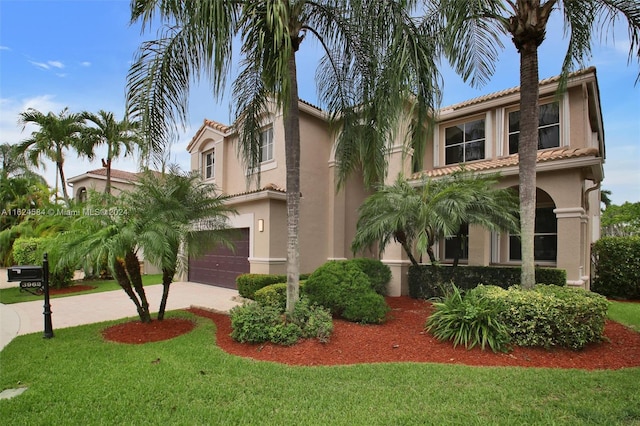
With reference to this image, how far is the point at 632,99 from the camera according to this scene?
7.80m

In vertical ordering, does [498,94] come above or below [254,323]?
above

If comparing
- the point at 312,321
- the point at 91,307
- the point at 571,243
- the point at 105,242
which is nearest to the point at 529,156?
the point at 571,243

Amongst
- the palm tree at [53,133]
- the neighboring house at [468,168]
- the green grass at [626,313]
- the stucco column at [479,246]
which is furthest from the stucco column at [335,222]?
the palm tree at [53,133]

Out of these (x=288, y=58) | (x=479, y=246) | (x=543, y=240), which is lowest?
(x=479, y=246)

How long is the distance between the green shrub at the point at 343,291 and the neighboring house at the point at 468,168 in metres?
3.09

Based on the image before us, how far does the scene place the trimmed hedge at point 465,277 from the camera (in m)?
9.50

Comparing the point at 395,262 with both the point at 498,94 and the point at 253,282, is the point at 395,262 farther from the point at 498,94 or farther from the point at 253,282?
the point at 498,94

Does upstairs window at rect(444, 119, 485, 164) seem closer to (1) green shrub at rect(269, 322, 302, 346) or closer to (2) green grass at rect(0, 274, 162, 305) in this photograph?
(1) green shrub at rect(269, 322, 302, 346)

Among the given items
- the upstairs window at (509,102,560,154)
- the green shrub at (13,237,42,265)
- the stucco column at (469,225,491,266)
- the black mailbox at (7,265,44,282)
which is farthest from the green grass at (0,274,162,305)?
the upstairs window at (509,102,560,154)

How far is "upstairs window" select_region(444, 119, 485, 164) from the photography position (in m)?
13.4

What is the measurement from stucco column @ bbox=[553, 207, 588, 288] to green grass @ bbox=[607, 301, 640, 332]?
1081 millimetres

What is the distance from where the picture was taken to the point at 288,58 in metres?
5.92

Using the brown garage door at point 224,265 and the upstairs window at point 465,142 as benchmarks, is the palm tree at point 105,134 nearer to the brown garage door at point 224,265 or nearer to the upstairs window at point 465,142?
the brown garage door at point 224,265

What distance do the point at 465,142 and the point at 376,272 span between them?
6.66 meters
